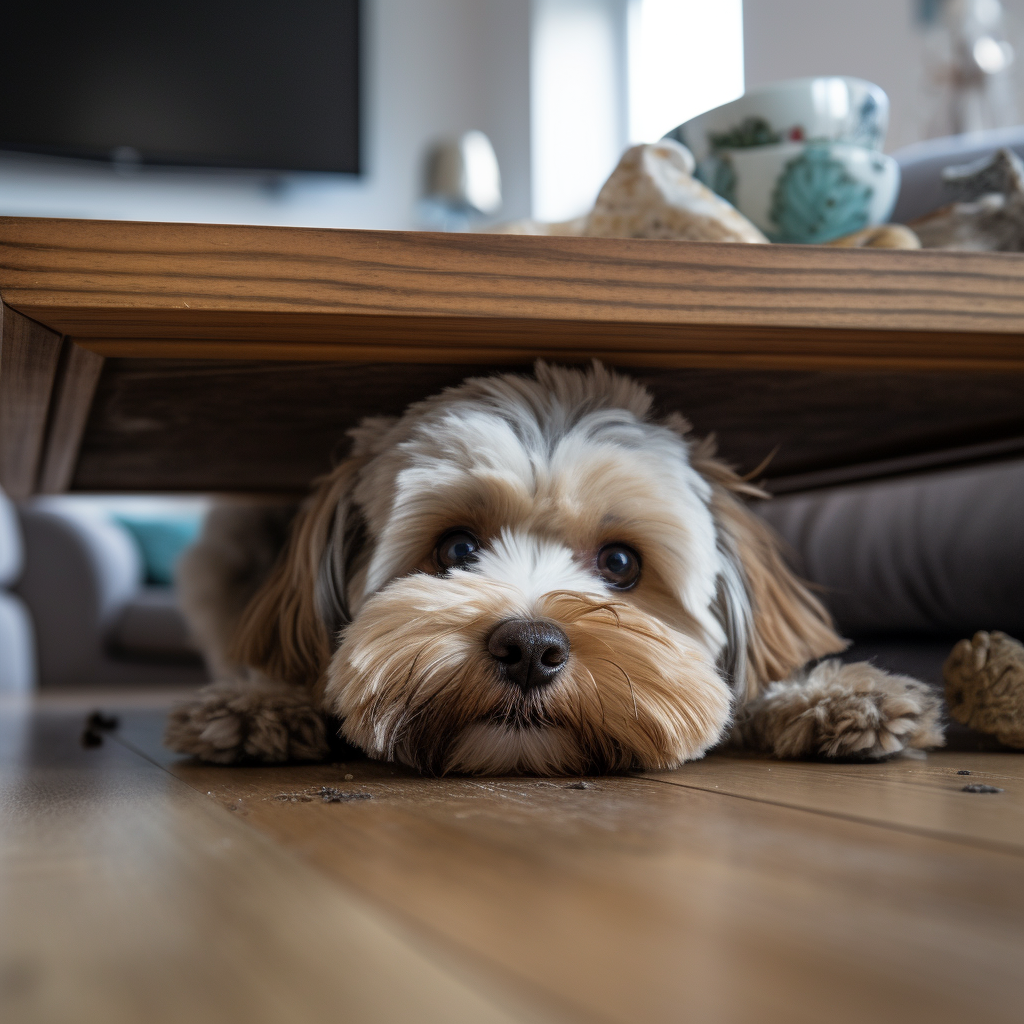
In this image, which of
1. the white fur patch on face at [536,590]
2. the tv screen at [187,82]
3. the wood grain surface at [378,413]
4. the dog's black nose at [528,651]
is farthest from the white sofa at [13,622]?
the dog's black nose at [528,651]

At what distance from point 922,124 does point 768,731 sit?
423 cm

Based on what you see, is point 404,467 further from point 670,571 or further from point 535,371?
point 670,571

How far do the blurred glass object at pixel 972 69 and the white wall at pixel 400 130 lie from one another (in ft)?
10.9

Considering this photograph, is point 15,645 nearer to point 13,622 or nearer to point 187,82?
point 13,622

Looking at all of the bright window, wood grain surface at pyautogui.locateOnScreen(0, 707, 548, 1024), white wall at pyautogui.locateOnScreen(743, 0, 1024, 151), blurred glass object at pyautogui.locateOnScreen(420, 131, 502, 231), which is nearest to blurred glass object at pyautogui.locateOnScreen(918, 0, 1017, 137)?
white wall at pyautogui.locateOnScreen(743, 0, 1024, 151)

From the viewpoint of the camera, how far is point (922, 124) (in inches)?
188

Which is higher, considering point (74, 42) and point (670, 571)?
point (74, 42)

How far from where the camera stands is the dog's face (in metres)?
1.15

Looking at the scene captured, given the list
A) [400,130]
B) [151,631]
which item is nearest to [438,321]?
[151,631]

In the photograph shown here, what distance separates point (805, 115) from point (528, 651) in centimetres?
84

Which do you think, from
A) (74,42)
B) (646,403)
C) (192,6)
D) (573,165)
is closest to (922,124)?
(573,165)

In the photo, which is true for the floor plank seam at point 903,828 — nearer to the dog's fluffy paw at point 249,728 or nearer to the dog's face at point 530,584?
the dog's face at point 530,584

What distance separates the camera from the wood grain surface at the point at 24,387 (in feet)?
3.54

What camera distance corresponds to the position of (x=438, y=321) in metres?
1.09
